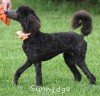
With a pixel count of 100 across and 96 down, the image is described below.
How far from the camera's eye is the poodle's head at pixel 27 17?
219 inches

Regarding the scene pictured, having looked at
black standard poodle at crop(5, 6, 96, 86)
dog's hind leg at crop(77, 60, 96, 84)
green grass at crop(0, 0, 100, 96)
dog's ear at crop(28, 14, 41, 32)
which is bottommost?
green grass at crop(0, 0, 100, 96)

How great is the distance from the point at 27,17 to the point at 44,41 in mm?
465

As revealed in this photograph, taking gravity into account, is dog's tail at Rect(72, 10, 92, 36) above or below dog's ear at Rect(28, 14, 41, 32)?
below

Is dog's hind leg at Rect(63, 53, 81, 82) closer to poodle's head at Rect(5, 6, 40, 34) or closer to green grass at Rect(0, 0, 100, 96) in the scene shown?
green grass at Rect(0, 0, 100, 96)

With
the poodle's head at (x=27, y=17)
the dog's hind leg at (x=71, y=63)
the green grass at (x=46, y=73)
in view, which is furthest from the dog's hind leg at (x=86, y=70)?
the poodle's head at (x=27, y=17)

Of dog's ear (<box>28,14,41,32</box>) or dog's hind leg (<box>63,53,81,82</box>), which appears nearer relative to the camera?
dog's ear (<box>28,14,41,32</box>)

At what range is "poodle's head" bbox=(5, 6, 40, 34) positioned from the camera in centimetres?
555

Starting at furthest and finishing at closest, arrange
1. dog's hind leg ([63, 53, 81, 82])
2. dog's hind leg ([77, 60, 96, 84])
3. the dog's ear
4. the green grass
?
dog's hind leg ([63, 53, 81, 82])
dog's hind leg ([77, 60, 96, 84])
the green grass
the dog's ear

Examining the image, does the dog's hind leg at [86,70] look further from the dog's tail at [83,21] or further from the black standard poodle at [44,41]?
the dog's tail at [83,21]

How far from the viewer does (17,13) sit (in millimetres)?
5664

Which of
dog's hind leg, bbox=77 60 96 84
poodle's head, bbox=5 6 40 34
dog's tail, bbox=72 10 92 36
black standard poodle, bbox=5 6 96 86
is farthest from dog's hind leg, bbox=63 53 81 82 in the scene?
poodle's head, bbox=5 6 40 34

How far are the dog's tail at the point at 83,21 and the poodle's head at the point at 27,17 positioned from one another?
76cm

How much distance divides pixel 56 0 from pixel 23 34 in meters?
10.1

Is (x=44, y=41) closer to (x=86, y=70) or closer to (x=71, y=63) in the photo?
(x=71, y=63)
